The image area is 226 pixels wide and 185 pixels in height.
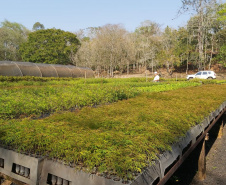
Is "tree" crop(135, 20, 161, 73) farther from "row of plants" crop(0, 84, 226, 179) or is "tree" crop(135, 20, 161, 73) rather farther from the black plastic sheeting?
"row of plants" crop(0, 84, 226, 179)

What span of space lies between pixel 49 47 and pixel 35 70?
2435cm

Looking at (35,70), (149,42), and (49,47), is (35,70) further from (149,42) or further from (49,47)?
(149,42)

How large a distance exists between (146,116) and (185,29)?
43424 mm

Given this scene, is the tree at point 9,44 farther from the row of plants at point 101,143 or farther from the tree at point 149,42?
the row of plants at point 101,143

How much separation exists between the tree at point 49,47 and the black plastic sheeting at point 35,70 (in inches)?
714

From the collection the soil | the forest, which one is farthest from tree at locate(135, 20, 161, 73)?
the soil

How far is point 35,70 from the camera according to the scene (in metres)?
23.8

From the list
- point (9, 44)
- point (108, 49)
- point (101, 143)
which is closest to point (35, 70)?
point (108, 49)

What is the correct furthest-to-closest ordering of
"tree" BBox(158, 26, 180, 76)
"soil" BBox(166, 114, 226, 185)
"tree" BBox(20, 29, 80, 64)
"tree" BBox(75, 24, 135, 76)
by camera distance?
"tree" BBox(20, 29, 80, 64)
"tree" BBox(75, 24, 135, 76)
"tree" BBox(158, 26, 180, 76)
"soil" BBox(166, 114, 226, 185)

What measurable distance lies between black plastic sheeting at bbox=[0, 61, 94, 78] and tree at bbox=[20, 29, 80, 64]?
59.5 feet

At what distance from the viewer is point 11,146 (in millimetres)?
2422

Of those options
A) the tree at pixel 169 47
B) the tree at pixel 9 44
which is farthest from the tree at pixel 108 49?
the tree at pixel 9 44

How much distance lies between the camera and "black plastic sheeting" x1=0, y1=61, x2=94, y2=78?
20.9 metres

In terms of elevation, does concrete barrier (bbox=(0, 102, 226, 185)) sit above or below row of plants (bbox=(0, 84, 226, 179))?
below
